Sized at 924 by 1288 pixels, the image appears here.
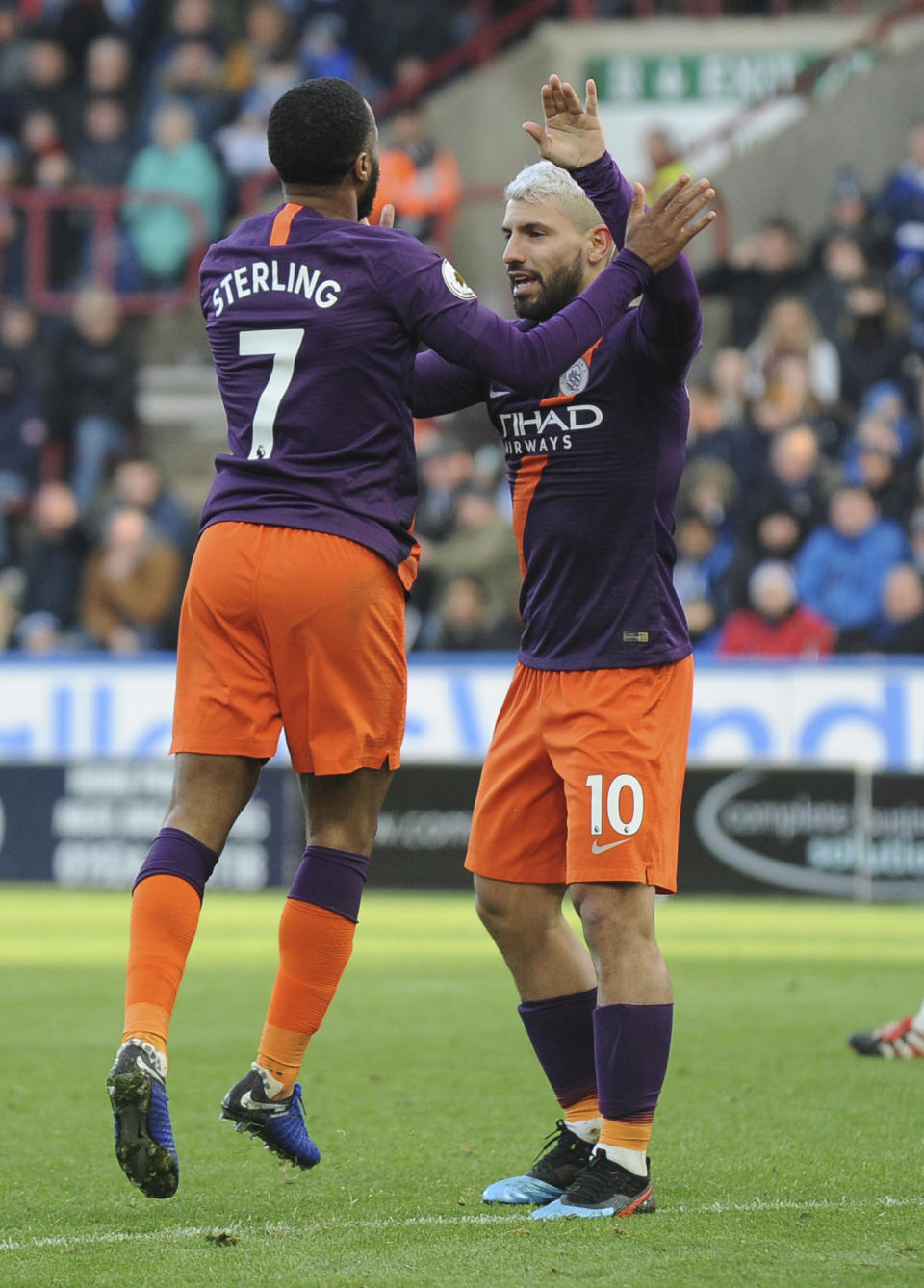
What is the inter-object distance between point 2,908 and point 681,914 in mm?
4143

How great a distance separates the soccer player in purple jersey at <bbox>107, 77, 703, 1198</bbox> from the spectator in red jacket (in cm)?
984

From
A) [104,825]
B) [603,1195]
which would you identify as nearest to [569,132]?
[603,1195]

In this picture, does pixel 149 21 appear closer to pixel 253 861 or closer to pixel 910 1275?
pixel 253 861

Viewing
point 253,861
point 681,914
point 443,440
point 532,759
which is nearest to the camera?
point 532,759

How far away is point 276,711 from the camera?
4555mm

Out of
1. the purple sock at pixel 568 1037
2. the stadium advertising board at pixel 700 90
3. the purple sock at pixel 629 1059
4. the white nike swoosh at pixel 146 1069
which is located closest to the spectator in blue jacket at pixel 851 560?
the stadium advertising board at pixel 700 90

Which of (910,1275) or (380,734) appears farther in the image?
(380,734)

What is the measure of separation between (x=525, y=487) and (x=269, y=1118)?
1640 mm

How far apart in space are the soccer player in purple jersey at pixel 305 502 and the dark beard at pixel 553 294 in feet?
1.29

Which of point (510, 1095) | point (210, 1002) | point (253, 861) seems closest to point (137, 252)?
point (253, 861)

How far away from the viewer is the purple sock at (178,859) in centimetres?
444

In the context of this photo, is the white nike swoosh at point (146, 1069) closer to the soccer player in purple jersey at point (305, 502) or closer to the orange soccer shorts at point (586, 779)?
the soccer player in purple jersey at point (305, 502)

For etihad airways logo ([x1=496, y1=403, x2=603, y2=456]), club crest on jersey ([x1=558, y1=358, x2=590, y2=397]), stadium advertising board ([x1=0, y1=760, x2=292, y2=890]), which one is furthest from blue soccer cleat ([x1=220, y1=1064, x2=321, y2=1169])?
stadium advertising board ([x1=0, y1=760, x2=292, y2=890])

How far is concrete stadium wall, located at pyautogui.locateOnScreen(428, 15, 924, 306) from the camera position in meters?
18.9
